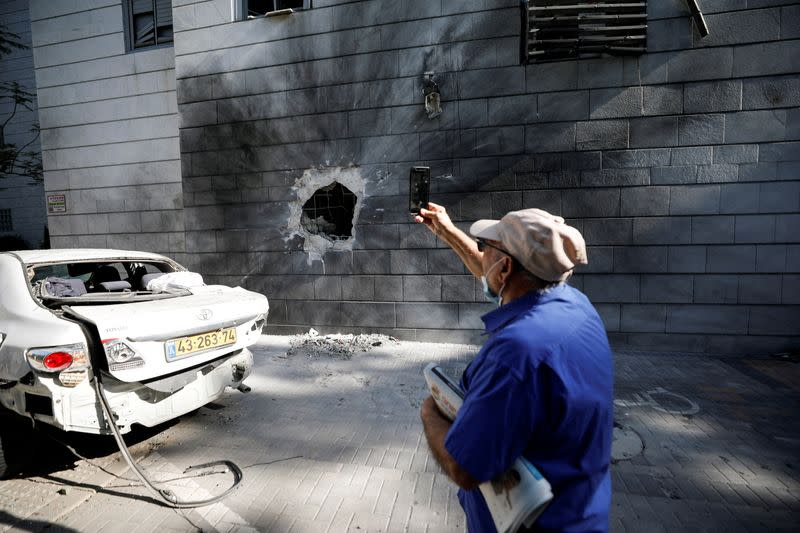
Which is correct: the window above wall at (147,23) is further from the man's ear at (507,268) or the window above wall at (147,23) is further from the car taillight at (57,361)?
the man's ear at (507,268)

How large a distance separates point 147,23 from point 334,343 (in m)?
7.04

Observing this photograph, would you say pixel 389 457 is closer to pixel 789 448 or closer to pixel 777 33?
pixel 789 448

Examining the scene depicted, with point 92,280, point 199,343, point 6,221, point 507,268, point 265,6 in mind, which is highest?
point 265,6

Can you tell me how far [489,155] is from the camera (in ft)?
19.3

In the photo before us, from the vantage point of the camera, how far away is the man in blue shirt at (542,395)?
1084 millimetres

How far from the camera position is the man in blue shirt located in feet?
3.56

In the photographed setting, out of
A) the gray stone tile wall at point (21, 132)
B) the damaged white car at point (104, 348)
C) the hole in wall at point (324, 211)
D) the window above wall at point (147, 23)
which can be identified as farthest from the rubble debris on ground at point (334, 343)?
the gray stone tile wall at point (21, 132)

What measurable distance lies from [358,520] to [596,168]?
16.8 ft

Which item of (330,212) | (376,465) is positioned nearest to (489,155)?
(330,212)

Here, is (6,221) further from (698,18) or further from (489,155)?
(698,18)

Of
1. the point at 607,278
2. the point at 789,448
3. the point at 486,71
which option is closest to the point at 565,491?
the point at 789,448

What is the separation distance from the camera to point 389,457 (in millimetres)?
3203

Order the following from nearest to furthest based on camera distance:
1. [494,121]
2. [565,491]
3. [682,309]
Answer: [565,491], [682,309], [494,121]

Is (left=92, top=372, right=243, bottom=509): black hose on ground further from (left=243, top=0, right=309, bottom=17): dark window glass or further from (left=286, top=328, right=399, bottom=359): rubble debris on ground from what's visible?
(left=243, top=0, right=309, bottom=17): dark window glass
